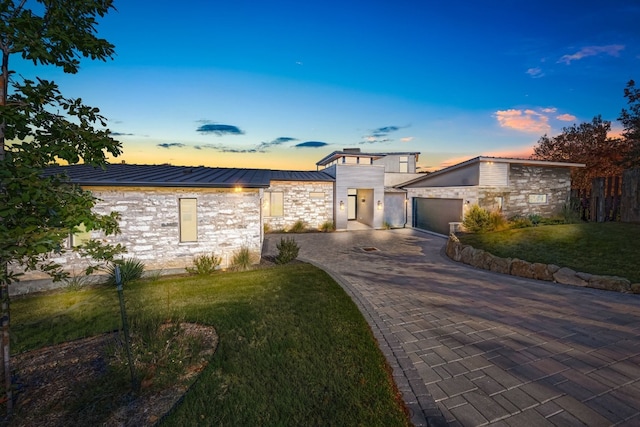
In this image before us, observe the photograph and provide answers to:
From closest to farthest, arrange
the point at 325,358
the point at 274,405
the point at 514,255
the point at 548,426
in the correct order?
the point at 548,426, the point at 274,405, the point at 325,358, the point at 514,255

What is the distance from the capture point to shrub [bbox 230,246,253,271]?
10.0 meters

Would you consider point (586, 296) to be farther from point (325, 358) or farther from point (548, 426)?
point (325, 358)

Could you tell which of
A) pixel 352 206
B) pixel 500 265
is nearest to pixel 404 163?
pixel 352 206

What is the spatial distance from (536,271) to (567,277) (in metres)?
0.69

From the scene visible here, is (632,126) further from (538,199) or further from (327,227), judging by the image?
(327,227)

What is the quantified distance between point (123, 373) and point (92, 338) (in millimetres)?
1908

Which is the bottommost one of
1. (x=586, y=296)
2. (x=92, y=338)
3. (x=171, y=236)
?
(x=92, y=338)

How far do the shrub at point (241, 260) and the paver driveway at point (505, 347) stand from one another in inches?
147

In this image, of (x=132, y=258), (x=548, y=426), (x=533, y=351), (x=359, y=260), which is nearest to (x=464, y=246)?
(x=359, y=260)

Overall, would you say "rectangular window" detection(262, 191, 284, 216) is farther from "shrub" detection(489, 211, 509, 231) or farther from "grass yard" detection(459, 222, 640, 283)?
A: "shrub" detection(489, 211, 509, 231)

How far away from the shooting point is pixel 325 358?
4043 mm

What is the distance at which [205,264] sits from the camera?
370 inches

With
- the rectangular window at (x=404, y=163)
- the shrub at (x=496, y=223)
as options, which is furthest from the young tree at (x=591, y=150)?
the shrub at (x=496, y=223)

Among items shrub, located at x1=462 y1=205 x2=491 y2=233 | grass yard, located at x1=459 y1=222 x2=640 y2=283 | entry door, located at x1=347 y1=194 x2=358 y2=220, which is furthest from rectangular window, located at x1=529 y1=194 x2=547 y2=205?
entry door, located at x1=347 y1=194 x2=358 y2=220
